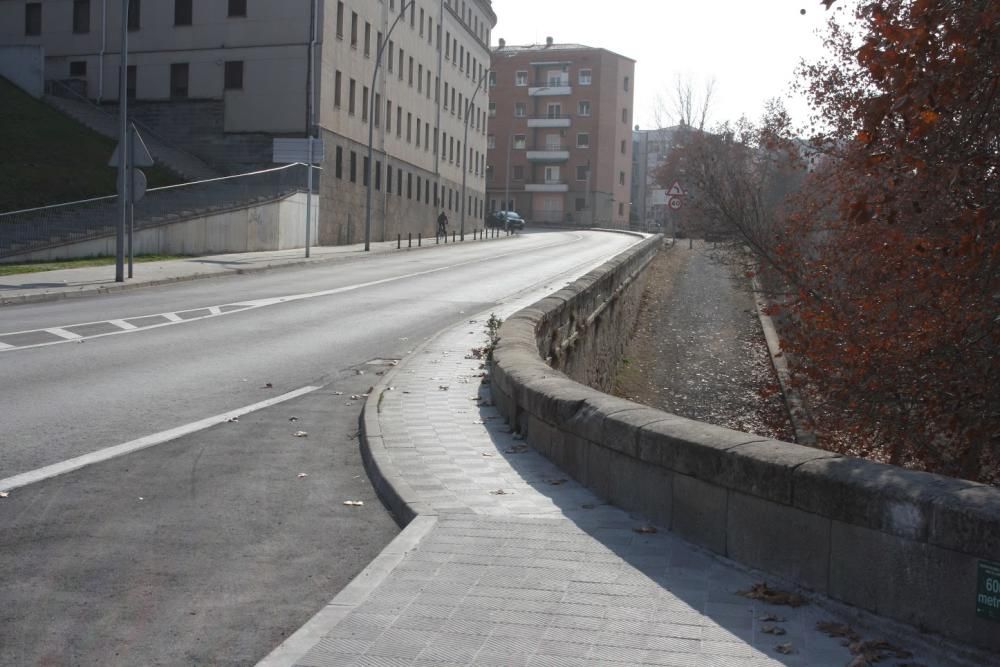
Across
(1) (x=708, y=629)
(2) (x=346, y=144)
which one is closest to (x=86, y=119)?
(2) (x=346, y=144)

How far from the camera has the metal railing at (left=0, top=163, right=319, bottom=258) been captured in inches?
1148

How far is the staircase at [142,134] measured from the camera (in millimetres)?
47750

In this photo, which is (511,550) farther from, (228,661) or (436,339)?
(436,339)

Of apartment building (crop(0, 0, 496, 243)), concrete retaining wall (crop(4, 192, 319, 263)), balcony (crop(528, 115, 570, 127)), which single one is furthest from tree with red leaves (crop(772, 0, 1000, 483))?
balcony (crop(528, 115, 570, 127))

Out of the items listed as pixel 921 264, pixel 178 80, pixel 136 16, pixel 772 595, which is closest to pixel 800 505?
pixel 772 595

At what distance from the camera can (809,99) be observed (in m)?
20.2

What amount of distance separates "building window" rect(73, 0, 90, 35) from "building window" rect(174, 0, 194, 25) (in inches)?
220

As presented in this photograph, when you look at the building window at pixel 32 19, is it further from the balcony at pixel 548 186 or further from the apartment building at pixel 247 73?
the balcony at pixel 548 186

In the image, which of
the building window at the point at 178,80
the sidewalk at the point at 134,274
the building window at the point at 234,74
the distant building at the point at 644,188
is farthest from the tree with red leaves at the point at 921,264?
the distant building at the point at 644,188

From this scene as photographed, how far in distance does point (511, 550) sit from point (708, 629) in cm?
140

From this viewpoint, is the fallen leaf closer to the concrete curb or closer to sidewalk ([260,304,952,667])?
sidewalk ([260,304,952,667])

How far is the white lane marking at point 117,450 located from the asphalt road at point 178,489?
0.31 ft

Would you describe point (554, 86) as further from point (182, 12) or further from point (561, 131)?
point (182, 12)

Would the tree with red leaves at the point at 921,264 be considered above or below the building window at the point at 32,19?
below
